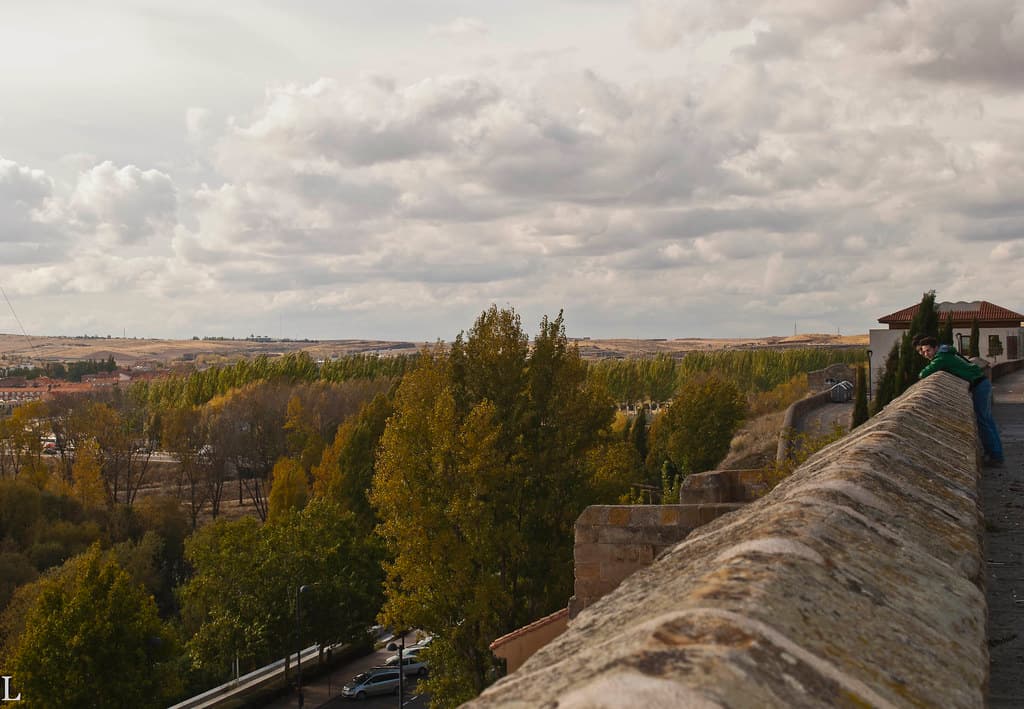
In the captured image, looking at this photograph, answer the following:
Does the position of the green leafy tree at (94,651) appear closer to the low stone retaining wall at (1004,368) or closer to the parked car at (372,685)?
A: the parked car at (372,685)

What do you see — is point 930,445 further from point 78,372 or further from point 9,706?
point 78,372

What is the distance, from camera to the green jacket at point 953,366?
9.38 metres

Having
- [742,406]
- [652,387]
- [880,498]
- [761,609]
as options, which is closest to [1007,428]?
[880,498]

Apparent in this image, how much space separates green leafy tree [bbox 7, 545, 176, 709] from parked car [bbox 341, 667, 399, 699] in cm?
689

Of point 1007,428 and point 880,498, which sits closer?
point 880,498

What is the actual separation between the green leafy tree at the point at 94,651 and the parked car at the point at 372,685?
271 inches

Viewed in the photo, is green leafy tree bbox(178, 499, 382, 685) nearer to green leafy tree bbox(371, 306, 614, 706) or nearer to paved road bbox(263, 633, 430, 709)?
paved road bbox(263, 633, 430, 709)

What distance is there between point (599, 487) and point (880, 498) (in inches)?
896

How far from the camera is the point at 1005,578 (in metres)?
4.11

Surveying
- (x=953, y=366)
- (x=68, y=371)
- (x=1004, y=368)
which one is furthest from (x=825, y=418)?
(x=68, y=371)

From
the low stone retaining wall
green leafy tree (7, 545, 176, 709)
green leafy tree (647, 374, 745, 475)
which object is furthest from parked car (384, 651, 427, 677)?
green leafy tree (647, 374, 745, 475)

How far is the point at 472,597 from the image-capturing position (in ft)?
70.9

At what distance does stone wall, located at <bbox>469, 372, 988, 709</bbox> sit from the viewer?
4.92 ft

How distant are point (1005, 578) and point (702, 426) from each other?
55856mm
